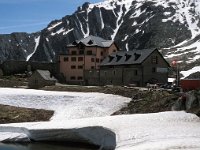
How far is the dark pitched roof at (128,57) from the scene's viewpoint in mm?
93938

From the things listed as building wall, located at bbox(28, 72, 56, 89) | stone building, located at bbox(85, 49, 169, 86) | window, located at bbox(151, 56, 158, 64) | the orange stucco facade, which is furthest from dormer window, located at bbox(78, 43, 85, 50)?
window, located at bbox(151, 56, 158, 64)

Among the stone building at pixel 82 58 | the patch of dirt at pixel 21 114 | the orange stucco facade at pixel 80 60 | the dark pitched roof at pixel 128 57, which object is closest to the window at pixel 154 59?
the dark pitched roof at pixel 128 57

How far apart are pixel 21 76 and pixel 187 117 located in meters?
75.5

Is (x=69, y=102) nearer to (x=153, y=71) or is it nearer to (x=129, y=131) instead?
(x=129, y=131)

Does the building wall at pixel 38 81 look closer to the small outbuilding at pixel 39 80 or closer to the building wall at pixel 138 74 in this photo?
the small outbuilding at pixel 39 80

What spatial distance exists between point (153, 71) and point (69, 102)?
1310 inches

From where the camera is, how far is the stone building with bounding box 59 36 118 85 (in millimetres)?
112625

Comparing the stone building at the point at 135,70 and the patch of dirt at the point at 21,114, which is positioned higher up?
the stone building at the point at 135,70

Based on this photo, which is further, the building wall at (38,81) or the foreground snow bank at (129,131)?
the building wall at (38,81)

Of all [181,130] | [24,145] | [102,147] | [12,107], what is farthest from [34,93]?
[181,130]

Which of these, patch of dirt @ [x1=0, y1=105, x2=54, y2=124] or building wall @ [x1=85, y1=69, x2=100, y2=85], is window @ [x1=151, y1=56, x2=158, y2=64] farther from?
patch of dirt @ [x1=0, y1=105, x2=54, y2=124]

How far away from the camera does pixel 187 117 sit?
41.9 meters

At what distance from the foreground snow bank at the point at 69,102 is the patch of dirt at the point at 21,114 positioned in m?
1.54

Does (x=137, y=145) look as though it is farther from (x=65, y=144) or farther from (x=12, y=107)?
(x=12, y=107)
